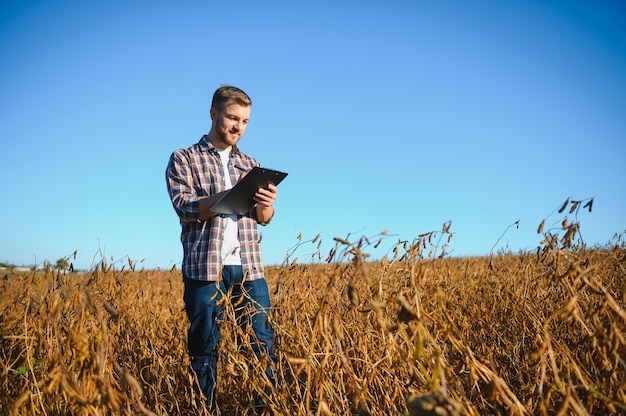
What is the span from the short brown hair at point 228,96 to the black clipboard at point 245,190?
58cm

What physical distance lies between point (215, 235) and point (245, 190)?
34 cm

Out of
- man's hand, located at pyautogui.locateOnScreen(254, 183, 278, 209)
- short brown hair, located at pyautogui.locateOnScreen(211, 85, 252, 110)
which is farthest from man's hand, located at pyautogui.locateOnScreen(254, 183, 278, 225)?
short brown hair, located at pyautogui.locateOnScreen(211, 85, 252, 110)

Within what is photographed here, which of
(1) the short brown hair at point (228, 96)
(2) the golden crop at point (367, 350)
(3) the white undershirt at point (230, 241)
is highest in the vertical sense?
(1) the short brown hair at point (228, 96)

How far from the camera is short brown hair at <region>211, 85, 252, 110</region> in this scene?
2498 mm

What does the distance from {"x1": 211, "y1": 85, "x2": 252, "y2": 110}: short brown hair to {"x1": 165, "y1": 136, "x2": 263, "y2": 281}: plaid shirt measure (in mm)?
254

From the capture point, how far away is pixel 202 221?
7.80ft

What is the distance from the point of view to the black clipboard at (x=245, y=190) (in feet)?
A: 6.88

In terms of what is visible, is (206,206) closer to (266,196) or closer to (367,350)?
(266,196)

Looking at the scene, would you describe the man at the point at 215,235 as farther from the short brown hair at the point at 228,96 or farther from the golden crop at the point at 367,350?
the golden crop at the point at 367,350

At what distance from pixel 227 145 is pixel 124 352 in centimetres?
148

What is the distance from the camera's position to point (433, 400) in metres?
0.81

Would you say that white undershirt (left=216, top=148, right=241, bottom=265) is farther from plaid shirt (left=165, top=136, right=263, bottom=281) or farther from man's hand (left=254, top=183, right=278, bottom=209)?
man's hand (left=254, top=183, right=278, bottom=209)

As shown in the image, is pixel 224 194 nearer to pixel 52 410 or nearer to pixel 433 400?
pixel 52 410

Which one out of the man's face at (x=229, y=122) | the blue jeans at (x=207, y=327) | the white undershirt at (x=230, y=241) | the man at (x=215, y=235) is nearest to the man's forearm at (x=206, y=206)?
the man at (x=215, y=235)
